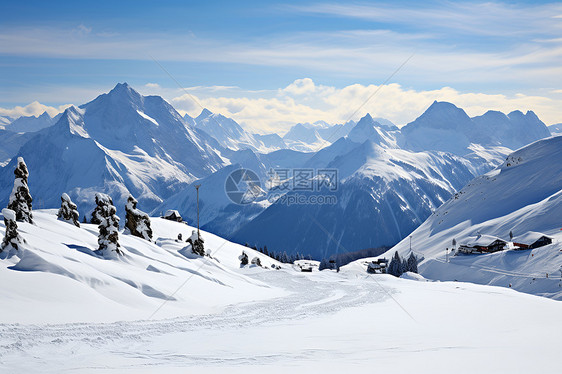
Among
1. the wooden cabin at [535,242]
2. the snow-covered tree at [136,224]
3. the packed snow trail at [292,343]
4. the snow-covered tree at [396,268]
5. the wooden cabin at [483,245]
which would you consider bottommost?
the snow-covered tree at [396,268]

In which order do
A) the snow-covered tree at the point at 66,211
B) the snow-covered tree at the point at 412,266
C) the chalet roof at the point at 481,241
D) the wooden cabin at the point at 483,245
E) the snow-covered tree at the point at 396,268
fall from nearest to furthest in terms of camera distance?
the snow-covered tree at the point at 66,211 → the snow-covered tree at the point at 412,266 → the snow-covered tree at the point at 396,268 → the wooden cabin at the point at 483,245 → the chalet roof at the point at 481,241

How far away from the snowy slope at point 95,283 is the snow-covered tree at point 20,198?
6.36 feet

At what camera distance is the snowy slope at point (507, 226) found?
302 feet

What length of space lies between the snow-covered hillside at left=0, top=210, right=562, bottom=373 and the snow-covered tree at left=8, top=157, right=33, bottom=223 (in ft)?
6.92

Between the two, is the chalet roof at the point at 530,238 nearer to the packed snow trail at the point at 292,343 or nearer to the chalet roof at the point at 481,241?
the chalet roof at the point at 481,241

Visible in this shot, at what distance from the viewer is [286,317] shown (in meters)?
30.4

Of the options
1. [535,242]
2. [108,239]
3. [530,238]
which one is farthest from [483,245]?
[108,239]

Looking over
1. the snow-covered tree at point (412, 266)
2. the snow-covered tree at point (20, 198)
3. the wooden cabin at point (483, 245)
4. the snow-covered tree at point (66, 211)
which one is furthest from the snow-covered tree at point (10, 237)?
the wooden cabin at point (483, 245)

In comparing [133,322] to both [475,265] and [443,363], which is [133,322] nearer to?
[443,363]

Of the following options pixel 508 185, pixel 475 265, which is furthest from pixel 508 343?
pixel 508 185

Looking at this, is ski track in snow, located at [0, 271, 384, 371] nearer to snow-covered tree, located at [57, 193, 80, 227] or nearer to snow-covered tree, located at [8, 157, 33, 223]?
snow-covered tree, located at [8, 157, 33, 223]

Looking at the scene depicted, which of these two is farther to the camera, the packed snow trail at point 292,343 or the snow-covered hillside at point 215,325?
the snow-covered hillside at point 215,325

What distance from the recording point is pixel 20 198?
43.0 m

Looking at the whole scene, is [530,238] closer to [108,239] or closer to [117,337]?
[108,239]
